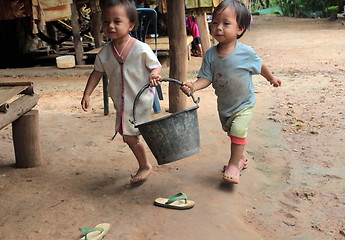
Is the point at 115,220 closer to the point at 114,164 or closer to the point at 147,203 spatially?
the point at 147,203

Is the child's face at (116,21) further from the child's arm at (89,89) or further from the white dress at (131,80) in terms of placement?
the child's arm at (89,89)

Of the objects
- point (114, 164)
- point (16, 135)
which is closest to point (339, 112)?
point (114, 164)

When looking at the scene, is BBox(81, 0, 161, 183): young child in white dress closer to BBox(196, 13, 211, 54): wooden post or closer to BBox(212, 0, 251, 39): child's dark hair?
BBox(212, 0, 251, 39): child's dark hair

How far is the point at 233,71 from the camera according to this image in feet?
9.61

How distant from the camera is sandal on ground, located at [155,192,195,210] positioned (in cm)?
265

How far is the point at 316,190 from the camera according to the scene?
3.24 meters

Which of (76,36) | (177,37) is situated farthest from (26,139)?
(76,36)

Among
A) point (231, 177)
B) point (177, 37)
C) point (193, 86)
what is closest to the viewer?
point (193, 86)

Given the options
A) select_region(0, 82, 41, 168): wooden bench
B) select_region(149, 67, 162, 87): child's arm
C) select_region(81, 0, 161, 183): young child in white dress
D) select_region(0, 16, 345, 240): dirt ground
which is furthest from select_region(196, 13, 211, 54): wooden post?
select_region(149, 67, 162, 87): child's arm

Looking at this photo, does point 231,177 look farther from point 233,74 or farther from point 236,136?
point 233,74

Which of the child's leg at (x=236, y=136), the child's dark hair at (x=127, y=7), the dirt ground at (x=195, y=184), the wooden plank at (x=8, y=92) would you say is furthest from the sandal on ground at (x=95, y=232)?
the child's dark hair at (x=127, y=7)

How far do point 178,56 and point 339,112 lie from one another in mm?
1999

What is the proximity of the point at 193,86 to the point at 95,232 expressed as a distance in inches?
42.9

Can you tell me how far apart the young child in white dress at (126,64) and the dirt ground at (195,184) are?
511 millimetres
